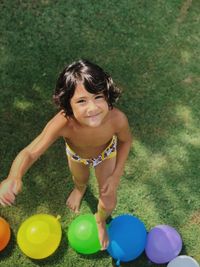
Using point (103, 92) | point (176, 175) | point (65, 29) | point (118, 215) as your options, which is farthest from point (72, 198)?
point (65, 29)

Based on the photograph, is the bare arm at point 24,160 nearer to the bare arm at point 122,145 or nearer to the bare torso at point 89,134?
the bare torso at point 89,134

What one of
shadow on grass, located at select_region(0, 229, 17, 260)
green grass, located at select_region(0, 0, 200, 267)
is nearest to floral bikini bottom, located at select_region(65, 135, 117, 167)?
green grass, located at select_region(0, 0, 200, 267)

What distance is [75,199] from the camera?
14.4ft

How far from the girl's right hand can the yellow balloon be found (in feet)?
3.27

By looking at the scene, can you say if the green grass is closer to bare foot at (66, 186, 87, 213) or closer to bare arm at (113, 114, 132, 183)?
bare foot at (66, 186, 87, 213)

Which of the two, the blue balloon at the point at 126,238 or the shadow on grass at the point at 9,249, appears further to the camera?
the shadow on grass at the point at 9,249

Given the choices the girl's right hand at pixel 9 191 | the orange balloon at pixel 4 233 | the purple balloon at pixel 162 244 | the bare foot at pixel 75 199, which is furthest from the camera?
the bare foot at pixel 75 199

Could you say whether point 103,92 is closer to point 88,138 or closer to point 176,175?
point 88,138

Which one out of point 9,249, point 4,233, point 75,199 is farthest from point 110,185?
point 9,249

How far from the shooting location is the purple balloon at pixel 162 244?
3.89 m

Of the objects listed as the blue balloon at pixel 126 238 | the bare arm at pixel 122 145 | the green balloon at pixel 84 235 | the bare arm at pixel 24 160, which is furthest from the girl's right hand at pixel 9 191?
the blue balloon at pixel 126 238

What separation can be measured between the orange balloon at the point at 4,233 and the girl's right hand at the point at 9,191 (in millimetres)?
1146

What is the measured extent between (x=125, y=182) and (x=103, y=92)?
5.19ft

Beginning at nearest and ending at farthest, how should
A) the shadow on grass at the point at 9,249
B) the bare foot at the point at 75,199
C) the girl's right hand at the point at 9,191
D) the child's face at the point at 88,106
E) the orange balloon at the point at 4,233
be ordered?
1. the girl's right hand at the point at 9,191
2. the child's face at the point at 88,106
3. the orange balloon at the point at 4,233
4. the shadow on grass at the point at 9,249
5. the bare foot at the point at 75,199
